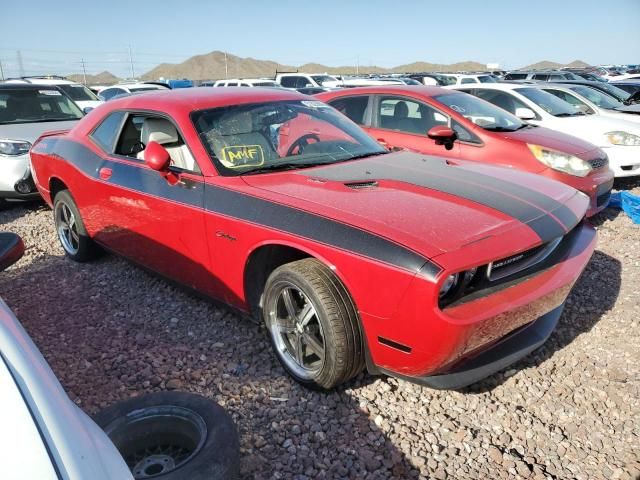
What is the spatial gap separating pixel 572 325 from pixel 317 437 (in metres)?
1.98

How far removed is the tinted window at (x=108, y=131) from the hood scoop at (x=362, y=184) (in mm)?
2171

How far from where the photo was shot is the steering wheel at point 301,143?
11.3 ft

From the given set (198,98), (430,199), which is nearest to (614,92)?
(198,98)

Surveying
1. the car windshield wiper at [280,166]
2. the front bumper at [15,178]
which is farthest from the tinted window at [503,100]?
the front bumper at [15,178]

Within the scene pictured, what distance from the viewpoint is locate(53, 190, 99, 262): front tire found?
14.8 feet

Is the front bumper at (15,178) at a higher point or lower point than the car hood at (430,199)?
lower

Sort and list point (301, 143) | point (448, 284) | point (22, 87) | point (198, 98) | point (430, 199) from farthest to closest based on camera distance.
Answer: point (22, 87) → point (198, 98) → point (301, 143) → point (430, 199) → point (448, 284)

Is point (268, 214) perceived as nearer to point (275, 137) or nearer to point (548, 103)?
point (275, 137)

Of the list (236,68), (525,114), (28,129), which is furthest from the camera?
(236,68)

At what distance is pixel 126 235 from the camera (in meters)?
3.85

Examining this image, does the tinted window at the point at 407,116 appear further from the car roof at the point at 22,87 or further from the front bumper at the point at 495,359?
the car roof at the point at 22,87

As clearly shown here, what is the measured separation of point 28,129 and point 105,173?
3.62 m

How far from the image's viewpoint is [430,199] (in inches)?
105

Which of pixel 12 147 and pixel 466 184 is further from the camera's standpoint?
pixel 12 147
